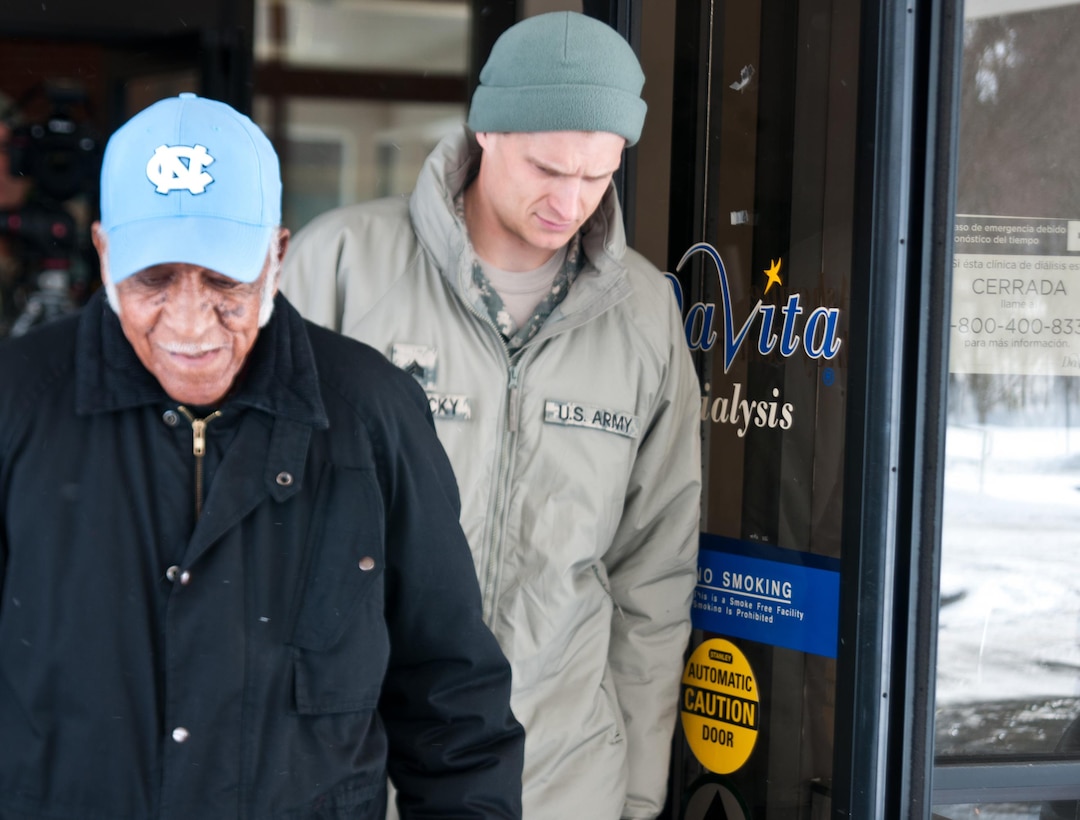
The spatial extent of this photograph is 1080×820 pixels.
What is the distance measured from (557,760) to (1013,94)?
1.46 metres

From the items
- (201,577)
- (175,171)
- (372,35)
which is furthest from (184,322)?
(372,35)

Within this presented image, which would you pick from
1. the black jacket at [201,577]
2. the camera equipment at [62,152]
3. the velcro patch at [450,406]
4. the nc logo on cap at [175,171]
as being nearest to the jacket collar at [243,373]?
the black jacket at [201,577]

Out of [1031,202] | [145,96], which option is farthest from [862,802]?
[145,96]

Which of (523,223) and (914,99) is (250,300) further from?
(914,99)

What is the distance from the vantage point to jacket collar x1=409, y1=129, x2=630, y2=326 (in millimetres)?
2135

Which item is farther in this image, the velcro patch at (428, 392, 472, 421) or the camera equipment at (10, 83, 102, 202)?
the camera equipment at (10, 83, 102, 202)

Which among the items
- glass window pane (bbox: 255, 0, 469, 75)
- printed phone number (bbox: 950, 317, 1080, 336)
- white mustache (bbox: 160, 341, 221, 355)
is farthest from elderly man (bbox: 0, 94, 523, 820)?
glass window pane (bbox: 255, 0, 469, 75)

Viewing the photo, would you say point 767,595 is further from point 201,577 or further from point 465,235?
point 201,577

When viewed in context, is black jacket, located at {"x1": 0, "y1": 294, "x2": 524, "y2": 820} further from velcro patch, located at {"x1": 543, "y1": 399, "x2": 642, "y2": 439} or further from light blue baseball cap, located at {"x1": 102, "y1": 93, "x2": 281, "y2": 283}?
velcro patch, located at {"x1": 543, "y1": 399, "x2": 642, "y2": 439}

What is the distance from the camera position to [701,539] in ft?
8.71

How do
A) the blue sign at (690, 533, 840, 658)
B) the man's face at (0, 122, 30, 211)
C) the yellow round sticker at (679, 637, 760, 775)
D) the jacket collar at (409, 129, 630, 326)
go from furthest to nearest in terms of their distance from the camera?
1. the man's face at (0, 122, 30, 211)
2. the yellow round sticker at (679, 637, 760, 775)
3. the blue sign at (690, 533, 840, 658)
4. the jacket collar at (409, 129, 630, 326)

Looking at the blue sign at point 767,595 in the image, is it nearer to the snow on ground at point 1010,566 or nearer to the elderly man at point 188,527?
the snow on ground at point 1010,566

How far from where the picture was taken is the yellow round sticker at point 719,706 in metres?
2.56

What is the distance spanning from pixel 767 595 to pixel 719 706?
262mm
